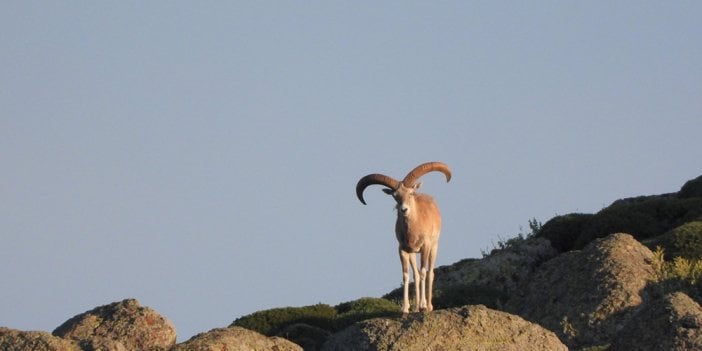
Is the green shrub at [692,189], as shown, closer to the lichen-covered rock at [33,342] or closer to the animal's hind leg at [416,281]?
the animal's hind leg at [416,281]

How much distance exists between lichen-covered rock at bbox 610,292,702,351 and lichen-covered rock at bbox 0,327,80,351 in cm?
894

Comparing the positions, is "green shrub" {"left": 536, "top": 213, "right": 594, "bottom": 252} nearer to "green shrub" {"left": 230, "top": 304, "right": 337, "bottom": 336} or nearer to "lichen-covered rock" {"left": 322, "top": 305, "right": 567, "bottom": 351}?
"green shrub" {"left": 230, "top": 304, "right": 337, "bottom": 336}

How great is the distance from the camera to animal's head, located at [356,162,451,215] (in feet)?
92.8

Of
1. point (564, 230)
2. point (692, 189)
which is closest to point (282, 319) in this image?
point (564, 230)

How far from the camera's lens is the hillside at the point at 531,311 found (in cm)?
2112

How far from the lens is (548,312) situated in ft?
94.5

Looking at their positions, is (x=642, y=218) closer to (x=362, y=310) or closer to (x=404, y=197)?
(x=362, y=310)

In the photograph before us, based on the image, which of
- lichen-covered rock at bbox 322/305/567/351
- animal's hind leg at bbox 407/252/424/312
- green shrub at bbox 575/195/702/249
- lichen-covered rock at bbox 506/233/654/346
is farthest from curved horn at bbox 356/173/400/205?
green shrub at bbox 575/195/702/249

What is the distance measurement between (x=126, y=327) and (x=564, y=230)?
25.9 m

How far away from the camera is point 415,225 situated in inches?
1123

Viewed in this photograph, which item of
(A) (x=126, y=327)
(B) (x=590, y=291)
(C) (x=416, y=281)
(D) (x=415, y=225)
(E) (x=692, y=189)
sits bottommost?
(B) (x=590, y=291)

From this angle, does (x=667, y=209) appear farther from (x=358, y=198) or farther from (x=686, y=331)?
(x=686, y=331)

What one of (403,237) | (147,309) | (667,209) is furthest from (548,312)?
(667,209)

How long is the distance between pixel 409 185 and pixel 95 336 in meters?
8.92
